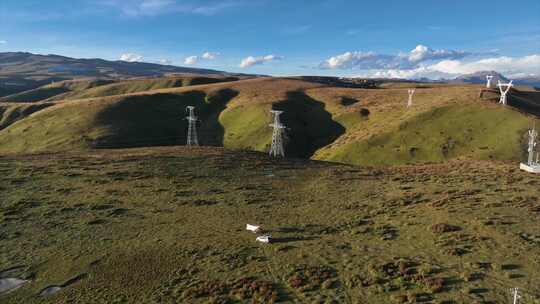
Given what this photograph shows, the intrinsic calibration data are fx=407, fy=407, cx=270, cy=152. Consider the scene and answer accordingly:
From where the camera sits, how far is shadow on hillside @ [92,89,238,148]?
121438 millimetres

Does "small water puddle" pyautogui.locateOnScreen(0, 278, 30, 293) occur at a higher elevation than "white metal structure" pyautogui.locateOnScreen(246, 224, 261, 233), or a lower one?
lower

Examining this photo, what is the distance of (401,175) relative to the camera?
61.8m

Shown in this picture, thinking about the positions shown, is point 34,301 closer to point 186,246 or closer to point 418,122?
point 186,246

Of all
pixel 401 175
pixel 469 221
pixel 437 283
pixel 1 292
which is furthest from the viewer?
pixel 401 175

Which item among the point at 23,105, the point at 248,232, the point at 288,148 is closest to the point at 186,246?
the point at 248,232

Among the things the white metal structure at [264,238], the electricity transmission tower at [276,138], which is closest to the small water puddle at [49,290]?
the white metal structure at [264,238]

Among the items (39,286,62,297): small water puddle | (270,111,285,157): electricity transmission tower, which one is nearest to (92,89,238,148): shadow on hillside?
(270,111,285,157): electricity transmission tower

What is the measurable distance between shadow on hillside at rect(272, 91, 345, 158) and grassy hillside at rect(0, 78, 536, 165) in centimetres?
31

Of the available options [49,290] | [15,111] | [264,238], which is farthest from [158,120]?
[49,290]

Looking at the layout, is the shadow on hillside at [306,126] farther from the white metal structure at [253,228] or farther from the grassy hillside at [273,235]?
the white metal structure at [253,228]

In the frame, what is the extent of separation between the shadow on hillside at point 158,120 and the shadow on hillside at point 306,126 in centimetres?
2219

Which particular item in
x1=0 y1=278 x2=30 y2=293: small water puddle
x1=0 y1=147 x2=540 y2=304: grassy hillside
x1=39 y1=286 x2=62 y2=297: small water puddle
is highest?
x1=0 y1=147 x2=540 y2=304: grassy hillside

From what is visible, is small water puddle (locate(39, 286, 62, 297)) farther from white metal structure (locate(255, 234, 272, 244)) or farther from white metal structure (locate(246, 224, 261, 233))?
white metal structure (locate(246, 224, 261, 233))

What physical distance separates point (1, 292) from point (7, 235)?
12.4m
